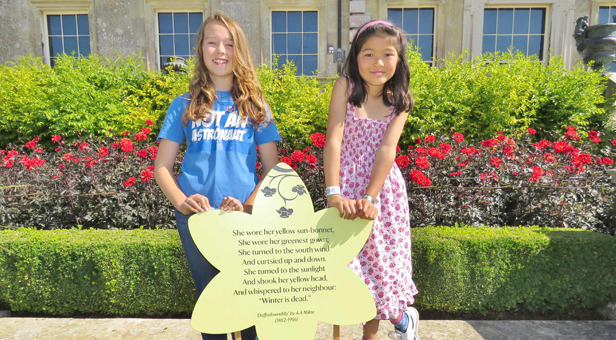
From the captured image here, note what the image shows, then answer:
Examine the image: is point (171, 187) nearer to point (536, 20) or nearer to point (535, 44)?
point (535, 44)

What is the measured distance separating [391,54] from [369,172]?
53 cm

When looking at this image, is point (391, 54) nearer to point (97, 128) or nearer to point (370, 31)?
point (370, 31)

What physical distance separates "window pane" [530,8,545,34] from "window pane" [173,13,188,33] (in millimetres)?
8558

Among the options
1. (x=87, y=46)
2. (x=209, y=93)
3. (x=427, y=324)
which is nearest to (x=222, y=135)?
(x=209, y=93)

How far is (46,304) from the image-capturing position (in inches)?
101

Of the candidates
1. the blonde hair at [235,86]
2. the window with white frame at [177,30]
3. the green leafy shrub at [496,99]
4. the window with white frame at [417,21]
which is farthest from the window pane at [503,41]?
the blonde hair at [235,86]

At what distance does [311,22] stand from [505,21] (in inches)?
187

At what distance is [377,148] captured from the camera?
160 cm

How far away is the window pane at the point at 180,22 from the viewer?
8.77m

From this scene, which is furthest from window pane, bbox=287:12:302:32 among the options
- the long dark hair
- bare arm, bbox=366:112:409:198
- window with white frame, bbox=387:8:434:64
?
bare arm, bbox=366:112:409:198

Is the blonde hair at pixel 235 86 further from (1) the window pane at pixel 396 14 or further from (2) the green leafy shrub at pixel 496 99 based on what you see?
(1) the window pane at pixel 396 14

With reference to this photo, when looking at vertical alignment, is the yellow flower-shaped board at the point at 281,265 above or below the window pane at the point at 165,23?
below

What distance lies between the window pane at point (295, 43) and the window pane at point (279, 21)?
0.25m

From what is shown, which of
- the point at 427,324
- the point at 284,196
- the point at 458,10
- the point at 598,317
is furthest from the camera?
the point at 458,10
